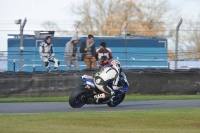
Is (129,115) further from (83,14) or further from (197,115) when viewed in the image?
(83,14)

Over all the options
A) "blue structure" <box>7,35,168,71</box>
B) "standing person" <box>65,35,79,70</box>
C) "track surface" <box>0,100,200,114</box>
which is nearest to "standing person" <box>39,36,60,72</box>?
"blue structure" <box>7,35,168,71</box>

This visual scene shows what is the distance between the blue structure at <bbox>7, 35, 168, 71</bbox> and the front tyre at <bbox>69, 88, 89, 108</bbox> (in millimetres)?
8057

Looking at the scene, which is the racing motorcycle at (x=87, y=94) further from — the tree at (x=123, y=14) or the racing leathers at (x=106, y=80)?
the tree at (x=123, y=14)

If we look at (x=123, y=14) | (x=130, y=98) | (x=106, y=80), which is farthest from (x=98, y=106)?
(x=123, y=14)

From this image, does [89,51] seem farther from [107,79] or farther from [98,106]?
[107,79]

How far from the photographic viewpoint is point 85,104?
1798 cm

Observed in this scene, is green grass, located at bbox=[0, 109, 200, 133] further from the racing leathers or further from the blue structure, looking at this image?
the blue structure

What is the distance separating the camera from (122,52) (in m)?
25.9

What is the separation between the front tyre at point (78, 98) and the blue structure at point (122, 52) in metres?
8.06

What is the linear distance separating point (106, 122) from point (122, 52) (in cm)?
1324

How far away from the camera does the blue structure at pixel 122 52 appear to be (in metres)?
26.8

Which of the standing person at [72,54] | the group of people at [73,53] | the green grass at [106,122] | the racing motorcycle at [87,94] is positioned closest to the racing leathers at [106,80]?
the racing motorcycle at [87,94]

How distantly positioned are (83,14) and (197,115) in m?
45.8

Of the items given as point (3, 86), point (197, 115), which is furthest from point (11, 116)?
point (3, 86)
